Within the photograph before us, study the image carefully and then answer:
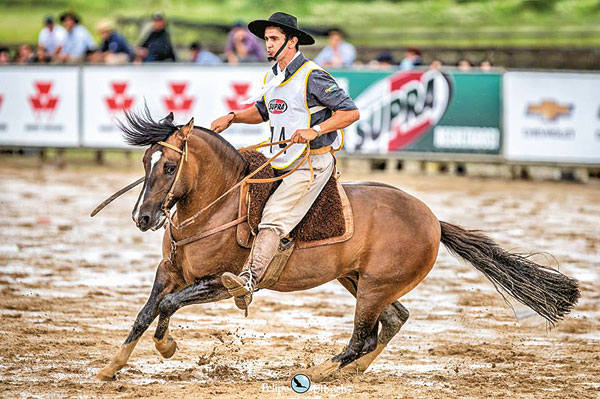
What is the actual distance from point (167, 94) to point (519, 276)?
482 inches

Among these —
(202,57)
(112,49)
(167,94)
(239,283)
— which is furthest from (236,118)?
(112,49)

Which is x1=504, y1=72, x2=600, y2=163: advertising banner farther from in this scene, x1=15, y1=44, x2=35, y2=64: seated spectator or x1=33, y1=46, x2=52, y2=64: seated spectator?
x1=15, y1=44, x2=35, y2=64: seated spectator

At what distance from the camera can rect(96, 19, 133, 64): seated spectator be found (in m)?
18.6

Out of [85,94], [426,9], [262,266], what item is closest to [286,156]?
[262,266]

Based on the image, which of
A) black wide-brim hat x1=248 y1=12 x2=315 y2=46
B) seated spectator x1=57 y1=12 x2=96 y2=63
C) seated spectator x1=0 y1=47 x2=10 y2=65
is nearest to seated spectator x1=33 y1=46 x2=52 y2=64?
seated spectator x1=57 y1=12 x2=96 y2=63

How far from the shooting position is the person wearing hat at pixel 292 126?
6.02m

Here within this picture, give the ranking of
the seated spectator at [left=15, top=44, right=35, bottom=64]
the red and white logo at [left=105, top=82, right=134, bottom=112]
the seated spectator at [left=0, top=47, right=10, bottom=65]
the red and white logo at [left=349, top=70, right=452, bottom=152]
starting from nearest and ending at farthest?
the red and white logo at [left=349, top=70, right=452, bottom=152] → the red and white logo at [left=105, top=82, right=134, bottom=112] → the seated spectator at [left=15, top=44, right=35, bottom=64] → the seated spectator at [left=0, top=47, right=10, bottom=65]

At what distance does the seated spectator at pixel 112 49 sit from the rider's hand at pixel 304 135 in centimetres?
1323

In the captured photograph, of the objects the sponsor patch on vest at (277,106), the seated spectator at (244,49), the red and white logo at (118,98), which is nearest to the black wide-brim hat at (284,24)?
the sponsor patch on vest at (277,106)

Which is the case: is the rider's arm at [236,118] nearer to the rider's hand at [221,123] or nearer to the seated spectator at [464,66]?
the rider's hand at [221,123]

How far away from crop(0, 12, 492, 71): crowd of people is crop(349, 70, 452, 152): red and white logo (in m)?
0.28

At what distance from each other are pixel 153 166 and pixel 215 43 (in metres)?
19.1

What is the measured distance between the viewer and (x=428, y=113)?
1714cm

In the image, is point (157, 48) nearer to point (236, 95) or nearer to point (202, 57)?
point (202, 57)
